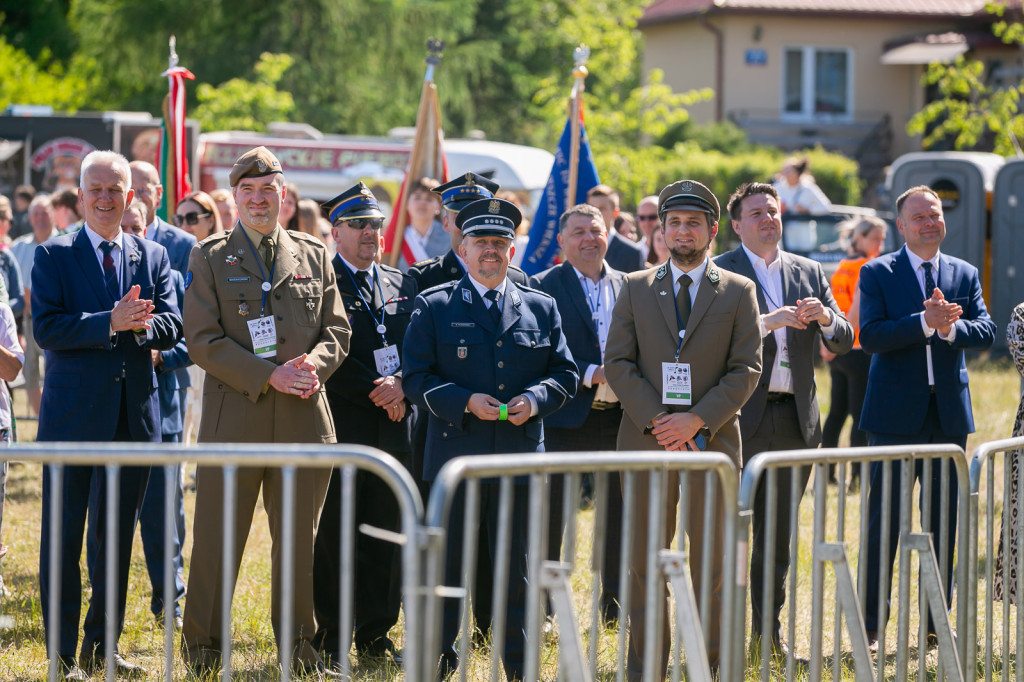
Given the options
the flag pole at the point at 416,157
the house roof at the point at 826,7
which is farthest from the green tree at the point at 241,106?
the flag pole at the point at 416,157

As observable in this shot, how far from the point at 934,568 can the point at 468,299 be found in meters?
2.21

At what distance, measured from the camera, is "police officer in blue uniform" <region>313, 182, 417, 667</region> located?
5.88 metres

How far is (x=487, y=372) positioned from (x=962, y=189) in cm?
1463

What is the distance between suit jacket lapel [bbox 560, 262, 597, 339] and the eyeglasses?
3.60 ft

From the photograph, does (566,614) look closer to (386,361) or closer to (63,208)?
(386,361)

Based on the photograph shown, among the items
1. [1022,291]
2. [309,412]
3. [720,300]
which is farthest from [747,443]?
[1022,291]

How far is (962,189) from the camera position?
59.6ft

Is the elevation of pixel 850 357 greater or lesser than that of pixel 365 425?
greater

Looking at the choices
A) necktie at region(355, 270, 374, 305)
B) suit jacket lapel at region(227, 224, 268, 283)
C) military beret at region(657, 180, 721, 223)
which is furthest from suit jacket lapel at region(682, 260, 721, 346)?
suit jacket lapel at region(227, 224, 268, 283)

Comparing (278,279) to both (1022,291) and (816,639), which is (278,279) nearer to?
(816,639)

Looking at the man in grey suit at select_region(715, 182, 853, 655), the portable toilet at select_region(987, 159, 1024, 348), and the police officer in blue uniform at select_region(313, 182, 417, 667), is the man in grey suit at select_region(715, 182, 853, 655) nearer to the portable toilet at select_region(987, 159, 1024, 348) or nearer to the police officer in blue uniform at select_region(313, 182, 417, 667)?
the police officer in blue uniform at select_region(313, 182, 417, 667)

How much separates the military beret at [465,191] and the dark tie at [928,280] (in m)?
2.26

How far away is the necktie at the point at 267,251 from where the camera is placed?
5.35m

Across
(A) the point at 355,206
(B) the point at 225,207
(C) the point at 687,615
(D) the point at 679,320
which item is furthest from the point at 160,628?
(B) the point at 225,207
